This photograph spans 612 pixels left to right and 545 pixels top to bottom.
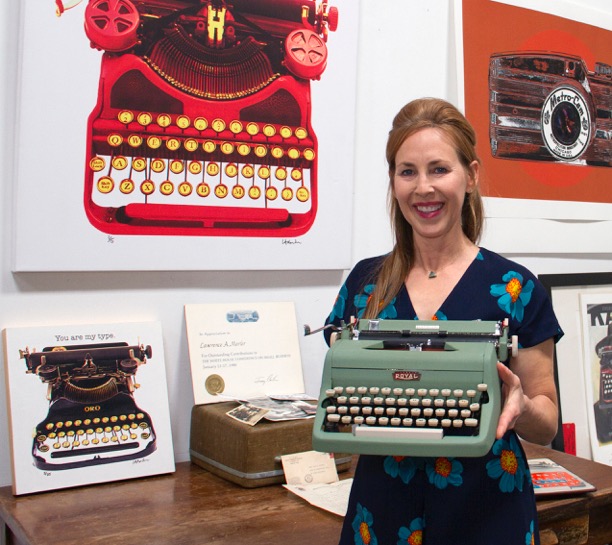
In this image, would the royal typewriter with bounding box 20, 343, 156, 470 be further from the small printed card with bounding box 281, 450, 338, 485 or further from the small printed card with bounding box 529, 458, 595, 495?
the small printed card with bounding box 529, 458, 595, 495

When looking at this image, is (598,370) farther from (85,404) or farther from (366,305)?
(85,404)

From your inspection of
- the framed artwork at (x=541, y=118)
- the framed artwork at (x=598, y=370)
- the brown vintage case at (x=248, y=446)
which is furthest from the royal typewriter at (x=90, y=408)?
the framed artwork at (x=598, y=370)

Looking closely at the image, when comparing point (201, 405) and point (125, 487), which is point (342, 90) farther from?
point (125, 487)

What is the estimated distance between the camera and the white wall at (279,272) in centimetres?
168

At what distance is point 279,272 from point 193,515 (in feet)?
2.25

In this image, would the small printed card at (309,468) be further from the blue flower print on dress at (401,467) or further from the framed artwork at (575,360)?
the framed artwork at (575,360)

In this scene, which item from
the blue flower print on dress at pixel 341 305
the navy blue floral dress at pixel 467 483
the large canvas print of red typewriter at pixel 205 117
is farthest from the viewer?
the large canvas print of red typewriter at pixel 205 117

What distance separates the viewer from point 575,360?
8.23 feet

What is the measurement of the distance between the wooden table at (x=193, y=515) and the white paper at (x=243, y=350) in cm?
21

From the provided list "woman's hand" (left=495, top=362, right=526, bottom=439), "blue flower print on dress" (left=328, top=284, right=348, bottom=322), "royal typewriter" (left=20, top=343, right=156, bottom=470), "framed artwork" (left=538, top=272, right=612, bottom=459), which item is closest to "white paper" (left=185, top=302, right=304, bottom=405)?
"royal typewriter" (left=20, top=343, right=156, bottom=470)

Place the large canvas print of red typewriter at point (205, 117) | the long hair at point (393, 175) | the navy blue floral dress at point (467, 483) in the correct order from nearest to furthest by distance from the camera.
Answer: the navy blue floral dress at point (467, 483)
the long hair at point (393, 175)
the large canvas print of red typewriter at point (205, 117)

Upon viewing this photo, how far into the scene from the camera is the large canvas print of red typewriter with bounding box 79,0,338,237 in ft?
5.77

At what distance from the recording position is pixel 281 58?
196cm

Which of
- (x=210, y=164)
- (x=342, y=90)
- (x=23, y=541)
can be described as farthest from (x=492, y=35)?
(x=23, y=541)
